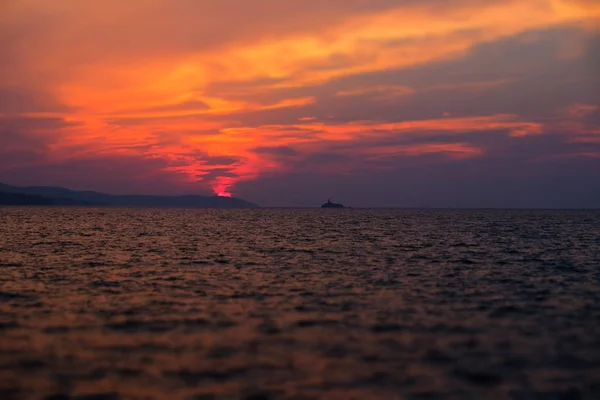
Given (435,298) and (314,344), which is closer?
(314,344)

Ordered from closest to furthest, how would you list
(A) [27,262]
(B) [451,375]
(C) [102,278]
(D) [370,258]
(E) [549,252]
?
(B) [451,375] < (C) [102,278] < (A) [27,262] < (D) [370,258] < (E) [549,252]

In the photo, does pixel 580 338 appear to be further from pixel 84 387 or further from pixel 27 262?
pixel 27 262

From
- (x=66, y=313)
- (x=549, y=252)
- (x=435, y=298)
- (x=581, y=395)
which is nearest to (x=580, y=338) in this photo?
(x=581, y=395)

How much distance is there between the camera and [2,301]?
2714 centimetres

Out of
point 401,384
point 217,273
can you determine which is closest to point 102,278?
point 217,273

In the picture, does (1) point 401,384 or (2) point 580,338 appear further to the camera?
(2) point 580,338

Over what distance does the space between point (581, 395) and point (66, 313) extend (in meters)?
19.6

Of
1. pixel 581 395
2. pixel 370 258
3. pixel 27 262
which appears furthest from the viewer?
pixel 370 258

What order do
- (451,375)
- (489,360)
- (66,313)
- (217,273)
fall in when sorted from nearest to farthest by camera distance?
(451,375)
(489,360)
(66,313)
(217,273)

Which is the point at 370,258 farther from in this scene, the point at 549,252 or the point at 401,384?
the point at 401,384

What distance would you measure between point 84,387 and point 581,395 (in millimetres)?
12914

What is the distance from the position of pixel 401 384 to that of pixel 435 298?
13648 mm

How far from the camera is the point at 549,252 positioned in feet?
184

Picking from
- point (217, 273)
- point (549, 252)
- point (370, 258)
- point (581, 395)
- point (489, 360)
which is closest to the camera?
point (581, 395)
